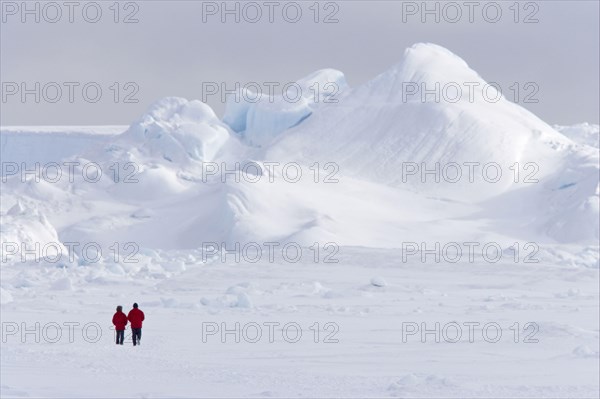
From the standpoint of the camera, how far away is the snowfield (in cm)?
977

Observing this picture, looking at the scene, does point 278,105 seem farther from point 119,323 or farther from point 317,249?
point 119,323

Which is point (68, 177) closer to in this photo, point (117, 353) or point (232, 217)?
point (232, 217)

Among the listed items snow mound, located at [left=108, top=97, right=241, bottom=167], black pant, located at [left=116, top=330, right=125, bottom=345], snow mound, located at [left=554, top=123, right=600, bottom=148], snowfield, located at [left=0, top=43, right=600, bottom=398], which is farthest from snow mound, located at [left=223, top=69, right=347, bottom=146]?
black pant, located at [left=116, top=330, right=125, bottom=345]

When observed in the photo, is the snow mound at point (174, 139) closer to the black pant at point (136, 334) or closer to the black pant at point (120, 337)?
the black pant at point (120, 337)

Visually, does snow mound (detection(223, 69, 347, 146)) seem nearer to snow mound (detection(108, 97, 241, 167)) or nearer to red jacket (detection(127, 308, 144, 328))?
snow mound (detection(108, 97, 241, 167))

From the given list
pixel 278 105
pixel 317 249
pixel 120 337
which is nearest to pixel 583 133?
pixel 278 105

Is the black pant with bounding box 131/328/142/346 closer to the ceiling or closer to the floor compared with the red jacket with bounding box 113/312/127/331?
closer to the floor

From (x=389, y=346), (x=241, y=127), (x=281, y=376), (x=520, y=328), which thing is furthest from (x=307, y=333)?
(x=241, y=127)

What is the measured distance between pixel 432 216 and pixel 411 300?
18.9 metres

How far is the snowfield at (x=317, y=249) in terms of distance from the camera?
977cm

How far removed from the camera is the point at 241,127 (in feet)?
144

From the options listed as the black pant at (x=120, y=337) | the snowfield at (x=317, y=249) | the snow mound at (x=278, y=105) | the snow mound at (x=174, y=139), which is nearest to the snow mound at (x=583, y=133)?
the snowfield at (x=317, y=249)

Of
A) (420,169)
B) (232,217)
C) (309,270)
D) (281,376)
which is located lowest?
(281,376)

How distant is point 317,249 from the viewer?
2519 centimetres
